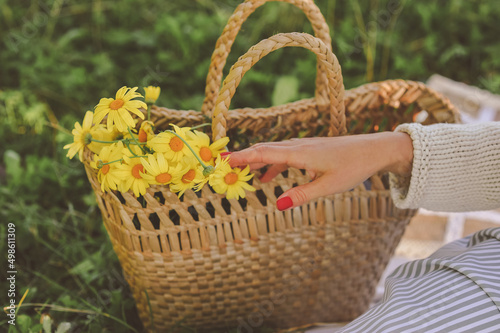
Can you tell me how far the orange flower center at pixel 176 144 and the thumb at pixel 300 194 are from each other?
19cm

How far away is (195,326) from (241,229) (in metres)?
0.29

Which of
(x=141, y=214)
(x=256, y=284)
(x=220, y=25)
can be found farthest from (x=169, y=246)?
(x=220, y=25)

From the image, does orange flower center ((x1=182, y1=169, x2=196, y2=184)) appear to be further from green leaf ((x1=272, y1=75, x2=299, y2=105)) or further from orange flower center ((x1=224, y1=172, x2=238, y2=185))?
green leaf ((x1=272, y1=75, x2=299, y2=105))

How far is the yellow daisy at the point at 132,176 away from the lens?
2.40 feet

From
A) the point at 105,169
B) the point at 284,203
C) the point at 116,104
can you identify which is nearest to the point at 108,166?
the point at 105,169

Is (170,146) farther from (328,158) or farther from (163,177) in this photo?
(328,158)

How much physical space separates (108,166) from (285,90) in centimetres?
107

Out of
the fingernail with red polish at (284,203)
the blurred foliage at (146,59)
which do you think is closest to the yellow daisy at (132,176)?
the fingernail with red polish at (284,203)

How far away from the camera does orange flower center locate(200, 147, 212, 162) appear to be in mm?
749

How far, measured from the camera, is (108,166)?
747mm

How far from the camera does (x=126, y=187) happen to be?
73 cm

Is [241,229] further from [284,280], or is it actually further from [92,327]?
[92,327]

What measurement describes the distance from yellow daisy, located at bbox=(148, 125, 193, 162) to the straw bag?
7 cm

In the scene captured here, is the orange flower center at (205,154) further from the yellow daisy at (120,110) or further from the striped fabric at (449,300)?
the striped fabric at (449,300)
